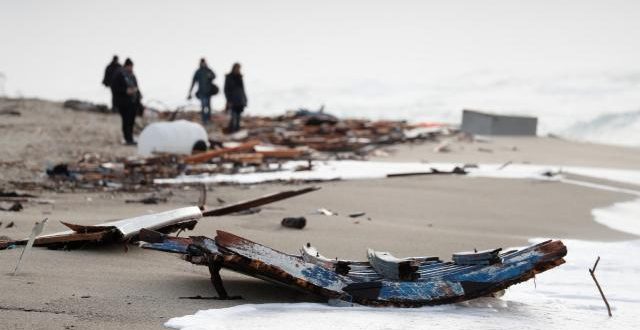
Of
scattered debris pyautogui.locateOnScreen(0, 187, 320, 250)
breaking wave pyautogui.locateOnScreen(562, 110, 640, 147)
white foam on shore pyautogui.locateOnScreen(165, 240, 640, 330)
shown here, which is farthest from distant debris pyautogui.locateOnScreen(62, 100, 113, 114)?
white foam on shore pyautogui.locateOnScreen(165, 240, 640, 330)

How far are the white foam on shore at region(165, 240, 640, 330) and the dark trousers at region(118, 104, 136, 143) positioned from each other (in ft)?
37.1

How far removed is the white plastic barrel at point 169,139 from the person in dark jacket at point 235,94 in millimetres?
4200

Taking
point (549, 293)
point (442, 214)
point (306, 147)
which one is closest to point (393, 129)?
point (306, 147)

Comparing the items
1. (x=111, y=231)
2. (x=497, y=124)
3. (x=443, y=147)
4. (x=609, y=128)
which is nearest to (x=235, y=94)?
(x=443, y=147)

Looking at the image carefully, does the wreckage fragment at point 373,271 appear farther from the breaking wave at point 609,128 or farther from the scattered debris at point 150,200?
the breaking wave at point 609,128

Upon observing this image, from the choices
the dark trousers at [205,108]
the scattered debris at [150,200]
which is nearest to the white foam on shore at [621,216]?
the scattered debris at [150,200]

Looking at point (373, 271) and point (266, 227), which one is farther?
point (266, 227)

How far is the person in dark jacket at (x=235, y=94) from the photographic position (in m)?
18.0

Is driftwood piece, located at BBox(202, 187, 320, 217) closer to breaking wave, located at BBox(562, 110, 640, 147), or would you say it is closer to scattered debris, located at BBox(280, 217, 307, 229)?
scattered debris, located at BBox(280, 217, 307, 229)

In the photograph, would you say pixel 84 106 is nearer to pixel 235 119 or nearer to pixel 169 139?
pixel 235 119

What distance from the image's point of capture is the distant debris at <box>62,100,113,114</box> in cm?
2227

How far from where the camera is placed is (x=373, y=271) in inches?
173

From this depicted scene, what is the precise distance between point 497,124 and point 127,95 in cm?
765

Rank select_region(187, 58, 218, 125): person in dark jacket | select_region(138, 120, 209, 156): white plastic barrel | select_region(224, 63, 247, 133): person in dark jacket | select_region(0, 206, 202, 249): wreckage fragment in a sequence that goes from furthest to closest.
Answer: select_region(187, 58, 218, 125): person in dark jacket, select_region(224, 63, 247, 133): person in dark jacket, select_region(138, 120, 209, 156): white plastic barrel, select_region(0, 206, 202, 249): wreckage fragment
